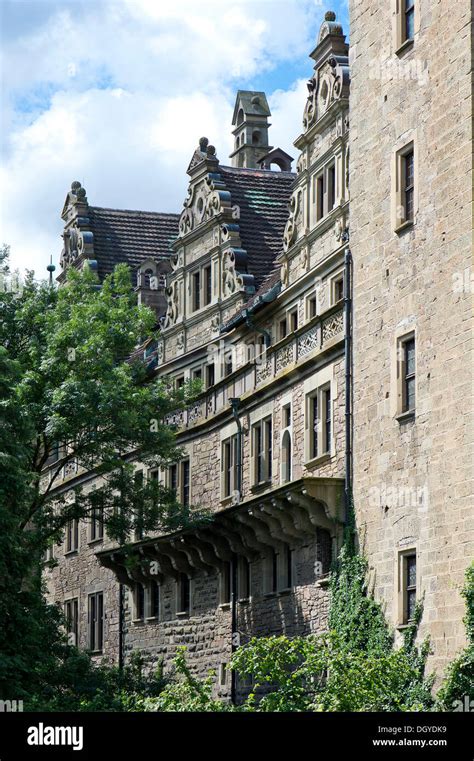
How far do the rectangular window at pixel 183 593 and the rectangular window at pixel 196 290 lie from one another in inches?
293

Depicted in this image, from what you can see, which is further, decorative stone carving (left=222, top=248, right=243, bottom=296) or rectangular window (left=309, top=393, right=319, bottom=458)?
decorative stone carving (left=222, top=248, right=243, bottom=296)

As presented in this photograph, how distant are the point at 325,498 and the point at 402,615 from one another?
424 cm

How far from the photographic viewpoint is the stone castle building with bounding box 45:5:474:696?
98.6 ft

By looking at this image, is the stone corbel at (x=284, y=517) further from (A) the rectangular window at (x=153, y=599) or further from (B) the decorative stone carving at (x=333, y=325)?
(A) the rectangular window at (x=153, y=599)

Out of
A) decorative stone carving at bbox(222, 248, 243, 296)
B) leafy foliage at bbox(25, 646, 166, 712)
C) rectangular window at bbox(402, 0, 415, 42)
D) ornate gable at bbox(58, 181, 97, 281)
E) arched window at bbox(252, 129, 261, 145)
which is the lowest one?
leafy foliage at bbox(25, 646, 166, 712)

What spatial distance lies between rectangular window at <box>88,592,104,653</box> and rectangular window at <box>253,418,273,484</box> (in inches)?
558

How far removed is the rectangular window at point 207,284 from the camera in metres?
47.0

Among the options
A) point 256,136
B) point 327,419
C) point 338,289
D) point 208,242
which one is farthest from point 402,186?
point 256,136

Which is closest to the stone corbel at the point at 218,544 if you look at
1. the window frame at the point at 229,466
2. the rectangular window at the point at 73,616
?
the window frame at the point at 229,466

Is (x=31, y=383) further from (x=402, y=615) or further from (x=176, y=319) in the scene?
(x=402, y=615)

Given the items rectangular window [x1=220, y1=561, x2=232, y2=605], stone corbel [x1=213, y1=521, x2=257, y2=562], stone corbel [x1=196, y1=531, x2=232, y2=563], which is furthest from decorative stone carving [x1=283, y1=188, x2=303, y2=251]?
rectangular window [x1=220, y1=561, x2=232, y2=605]

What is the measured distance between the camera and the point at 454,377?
96.4 ft

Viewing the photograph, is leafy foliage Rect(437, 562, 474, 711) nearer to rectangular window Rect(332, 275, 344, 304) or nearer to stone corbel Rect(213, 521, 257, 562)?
rectangular window Rect(332, 275, 344, 304)
